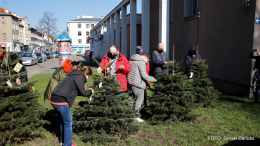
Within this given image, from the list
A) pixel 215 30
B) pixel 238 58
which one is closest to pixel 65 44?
pixel 215 30

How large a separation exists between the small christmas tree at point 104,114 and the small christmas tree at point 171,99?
1023mm

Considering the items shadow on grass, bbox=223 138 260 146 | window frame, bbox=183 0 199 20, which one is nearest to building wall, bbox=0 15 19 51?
window frame, bbox=183 0 199 20

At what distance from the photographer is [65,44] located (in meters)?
18.4

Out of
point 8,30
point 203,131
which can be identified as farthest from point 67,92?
point 8,30

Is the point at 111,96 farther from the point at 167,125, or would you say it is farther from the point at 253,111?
the point at 253,111

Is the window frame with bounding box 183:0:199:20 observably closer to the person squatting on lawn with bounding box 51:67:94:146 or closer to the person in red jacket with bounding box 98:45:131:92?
the person in red jacket with bounding box 98:45:131:92

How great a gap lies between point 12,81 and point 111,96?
195cm

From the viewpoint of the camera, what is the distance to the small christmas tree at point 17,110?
3.96m

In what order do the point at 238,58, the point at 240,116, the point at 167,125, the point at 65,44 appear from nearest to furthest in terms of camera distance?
the point at 167,125
the point at 240,116
the point at 238,58
the point at 65,44

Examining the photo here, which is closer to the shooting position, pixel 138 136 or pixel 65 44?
pixel 138 136

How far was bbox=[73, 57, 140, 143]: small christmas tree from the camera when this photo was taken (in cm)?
420

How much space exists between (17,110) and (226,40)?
827cm

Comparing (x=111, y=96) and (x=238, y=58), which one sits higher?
(x=238, y=58)

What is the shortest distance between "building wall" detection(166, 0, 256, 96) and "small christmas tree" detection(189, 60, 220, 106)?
240 cm
